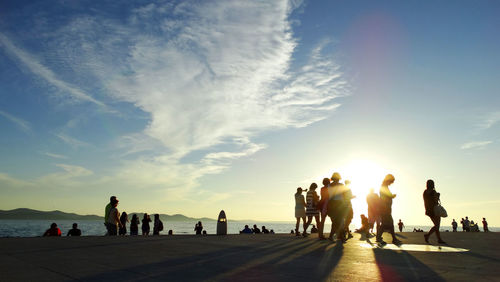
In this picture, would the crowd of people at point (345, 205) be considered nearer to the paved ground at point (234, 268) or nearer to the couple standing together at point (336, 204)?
the couple standing together at point (336, 204)

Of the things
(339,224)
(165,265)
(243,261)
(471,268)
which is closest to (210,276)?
(165,265)

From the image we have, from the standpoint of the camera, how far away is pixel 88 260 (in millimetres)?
6801

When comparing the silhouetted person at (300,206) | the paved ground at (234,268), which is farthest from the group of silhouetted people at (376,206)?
the paved ground at (234,268)

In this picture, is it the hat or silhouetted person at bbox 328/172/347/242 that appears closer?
silhouetted person at bbox 328/172/347/242

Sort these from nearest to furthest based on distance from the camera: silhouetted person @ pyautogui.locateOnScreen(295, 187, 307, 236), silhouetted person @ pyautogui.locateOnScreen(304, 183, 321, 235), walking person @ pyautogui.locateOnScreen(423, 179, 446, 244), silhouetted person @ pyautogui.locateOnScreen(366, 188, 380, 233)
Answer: walking person @ pyautogui.locateOnScreen(423, 179, 446, 244) → silhouetted person @ pyautogui.locateOnScreen(366, 188, 380, 233) → silhouetted person @ pyautogui.locateOnScreen(304, 183, 321, 235) → silhouetted person @ pyautogui.locateOnScreen(295, 187, 307, 236)

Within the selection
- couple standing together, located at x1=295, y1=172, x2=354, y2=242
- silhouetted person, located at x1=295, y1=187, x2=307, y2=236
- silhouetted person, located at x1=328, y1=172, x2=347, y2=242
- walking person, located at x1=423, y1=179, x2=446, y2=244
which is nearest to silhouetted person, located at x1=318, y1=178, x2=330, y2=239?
couple standing together, located at x1=295, y1=172, x2=354, y2=242

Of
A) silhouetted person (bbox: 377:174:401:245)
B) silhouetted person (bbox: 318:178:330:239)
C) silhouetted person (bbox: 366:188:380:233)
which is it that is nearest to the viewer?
silhouetted person (bbox: 377:174:401:245)

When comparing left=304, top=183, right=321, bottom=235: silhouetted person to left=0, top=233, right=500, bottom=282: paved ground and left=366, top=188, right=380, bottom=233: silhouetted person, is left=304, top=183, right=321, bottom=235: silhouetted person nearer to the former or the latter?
left=366, top=188, right=380, bottom=233: silhouetted person

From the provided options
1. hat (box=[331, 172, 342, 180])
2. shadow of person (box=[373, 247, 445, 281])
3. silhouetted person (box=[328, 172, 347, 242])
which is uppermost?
hat (box=[331, 172, 342, 180])

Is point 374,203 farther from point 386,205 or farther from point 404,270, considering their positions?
point 404,270

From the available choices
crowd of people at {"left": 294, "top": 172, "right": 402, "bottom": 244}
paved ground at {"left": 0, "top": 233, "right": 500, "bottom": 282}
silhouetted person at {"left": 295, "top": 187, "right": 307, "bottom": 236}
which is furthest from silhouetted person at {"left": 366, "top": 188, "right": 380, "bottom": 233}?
paved ground at {"left": 0, "top": 233, "right": 500, "bottom": 282}

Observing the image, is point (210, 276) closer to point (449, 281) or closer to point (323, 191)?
point (449, 281)

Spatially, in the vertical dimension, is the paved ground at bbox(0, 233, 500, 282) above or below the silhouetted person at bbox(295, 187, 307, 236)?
below

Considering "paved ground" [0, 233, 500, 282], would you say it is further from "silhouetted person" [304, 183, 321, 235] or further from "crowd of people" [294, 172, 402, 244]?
"silhouetted person" [304, 183, 321, 235]
